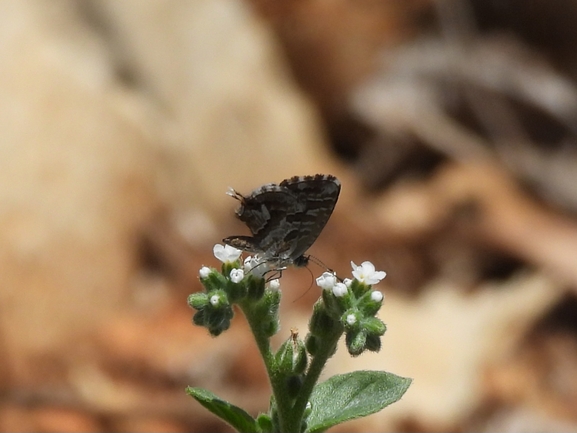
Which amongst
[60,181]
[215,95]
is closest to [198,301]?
[60,181]

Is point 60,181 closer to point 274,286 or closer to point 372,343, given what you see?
point 274,286

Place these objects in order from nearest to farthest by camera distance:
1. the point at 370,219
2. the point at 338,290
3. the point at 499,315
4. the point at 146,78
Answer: the point at 338,290
the point at 499,315
the point at 146,78
the point at 370,219

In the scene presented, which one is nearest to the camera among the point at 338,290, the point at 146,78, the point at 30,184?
the point at 338,290

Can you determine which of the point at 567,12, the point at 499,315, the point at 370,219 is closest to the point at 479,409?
the point at 499,315

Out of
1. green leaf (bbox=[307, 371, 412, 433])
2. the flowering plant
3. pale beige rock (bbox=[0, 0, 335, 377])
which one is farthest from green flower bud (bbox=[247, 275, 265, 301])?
pale beige rock (bbox=[0, 0, 335, 377])

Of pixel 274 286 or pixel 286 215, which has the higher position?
pixel 286 215

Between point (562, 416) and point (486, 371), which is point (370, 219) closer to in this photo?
point (486, 371)

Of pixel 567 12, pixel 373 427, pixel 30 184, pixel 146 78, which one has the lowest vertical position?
pixel 373 427

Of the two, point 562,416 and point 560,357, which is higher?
point 560,357
